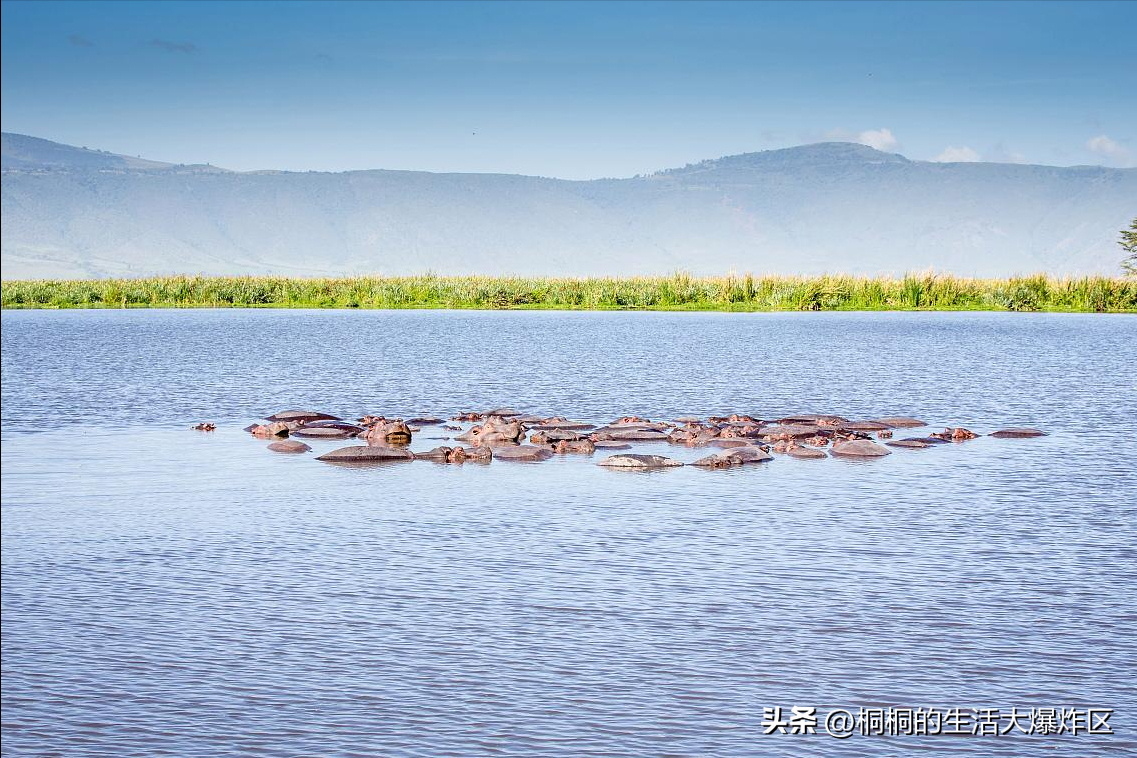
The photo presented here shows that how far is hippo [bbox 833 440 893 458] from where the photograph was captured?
69.1 feet

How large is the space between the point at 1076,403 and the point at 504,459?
46.5 ft

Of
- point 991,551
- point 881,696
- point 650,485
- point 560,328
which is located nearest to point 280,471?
point 650,485

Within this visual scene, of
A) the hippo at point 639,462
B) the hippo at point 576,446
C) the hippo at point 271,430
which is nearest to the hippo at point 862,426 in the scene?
the hippo at point 576,446

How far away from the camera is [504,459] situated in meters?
20.9

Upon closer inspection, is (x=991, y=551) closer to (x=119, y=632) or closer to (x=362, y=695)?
(x=362, y=695)

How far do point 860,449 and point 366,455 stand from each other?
24.0 feet

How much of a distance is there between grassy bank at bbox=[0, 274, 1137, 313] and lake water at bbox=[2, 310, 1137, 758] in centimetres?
5026

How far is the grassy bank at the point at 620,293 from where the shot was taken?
249 ft

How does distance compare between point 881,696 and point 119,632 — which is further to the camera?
point 119,632

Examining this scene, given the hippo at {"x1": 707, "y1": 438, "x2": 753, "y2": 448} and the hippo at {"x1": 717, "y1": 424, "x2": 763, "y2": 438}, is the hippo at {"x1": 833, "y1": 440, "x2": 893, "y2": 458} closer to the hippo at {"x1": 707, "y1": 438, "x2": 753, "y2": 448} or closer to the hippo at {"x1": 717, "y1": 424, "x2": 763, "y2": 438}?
the hippo at {"x1": 707, "y1": 438, "x2": 753, "y2": 448}

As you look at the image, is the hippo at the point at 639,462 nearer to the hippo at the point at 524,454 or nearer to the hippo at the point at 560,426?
the hippo at the point at 524,454

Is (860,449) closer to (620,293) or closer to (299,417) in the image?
(299,417)

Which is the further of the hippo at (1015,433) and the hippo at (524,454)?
the hippo at (1015,433)

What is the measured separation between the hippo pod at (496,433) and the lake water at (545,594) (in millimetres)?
992
